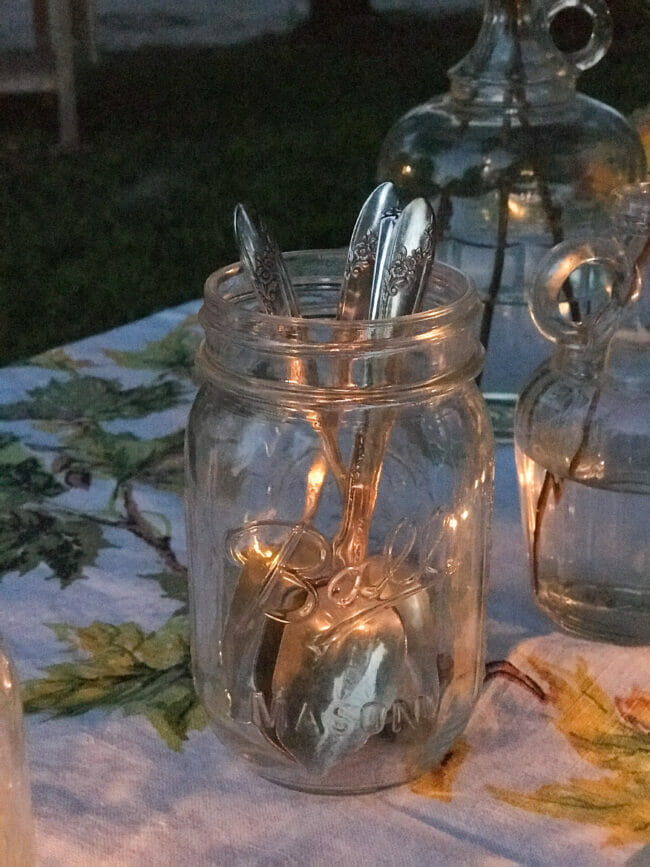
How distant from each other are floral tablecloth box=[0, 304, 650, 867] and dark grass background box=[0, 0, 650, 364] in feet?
1.14

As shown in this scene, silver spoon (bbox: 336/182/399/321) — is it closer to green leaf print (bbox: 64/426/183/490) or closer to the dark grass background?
green leaf print (bbox: 64/426/183/490)

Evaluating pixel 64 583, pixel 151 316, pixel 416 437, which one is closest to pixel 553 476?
pixel 416 437

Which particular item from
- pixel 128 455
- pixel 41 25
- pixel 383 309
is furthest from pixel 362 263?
pixel 41 25

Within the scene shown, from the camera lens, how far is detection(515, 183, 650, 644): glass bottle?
1.33 feet

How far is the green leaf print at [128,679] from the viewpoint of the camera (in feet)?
1.19

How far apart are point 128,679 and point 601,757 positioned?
16cm

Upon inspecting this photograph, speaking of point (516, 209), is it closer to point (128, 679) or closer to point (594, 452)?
point (594, 452)

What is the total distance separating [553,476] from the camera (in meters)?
0.42

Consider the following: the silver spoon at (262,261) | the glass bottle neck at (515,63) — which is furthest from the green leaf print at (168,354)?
the silver spoon at (262,261)

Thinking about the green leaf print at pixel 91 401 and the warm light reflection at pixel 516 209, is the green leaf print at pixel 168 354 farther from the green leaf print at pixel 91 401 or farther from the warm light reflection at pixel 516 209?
the warm light reflection at pixel 516 209

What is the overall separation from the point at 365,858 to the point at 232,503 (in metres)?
0.12

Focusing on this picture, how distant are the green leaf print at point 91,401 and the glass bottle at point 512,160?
19 centimetres

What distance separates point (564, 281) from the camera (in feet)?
1.31

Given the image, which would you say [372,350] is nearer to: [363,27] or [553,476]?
[553,476]
